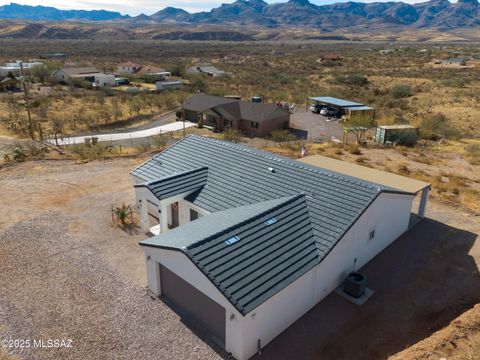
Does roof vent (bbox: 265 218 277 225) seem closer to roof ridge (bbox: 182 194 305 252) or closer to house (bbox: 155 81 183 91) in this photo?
roof ridge (bbox: 182 194 305 252)

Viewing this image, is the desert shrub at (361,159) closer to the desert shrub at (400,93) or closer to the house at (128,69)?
the desert shrub at (400,93)

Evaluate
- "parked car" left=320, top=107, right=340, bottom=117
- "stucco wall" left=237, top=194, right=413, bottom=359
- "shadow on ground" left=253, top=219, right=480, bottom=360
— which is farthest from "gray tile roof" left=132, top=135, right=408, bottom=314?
"parked car" left=320, top=107, right=340, bottom=117

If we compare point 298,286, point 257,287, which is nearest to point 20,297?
point 257,287

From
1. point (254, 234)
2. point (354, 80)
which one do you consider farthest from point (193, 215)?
point (354, 80)

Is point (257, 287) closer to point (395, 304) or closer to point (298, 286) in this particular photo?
point (298, 286)

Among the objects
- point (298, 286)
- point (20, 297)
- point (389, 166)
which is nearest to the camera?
point (298, 286)

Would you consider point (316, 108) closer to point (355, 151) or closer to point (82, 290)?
point (355, 151)
